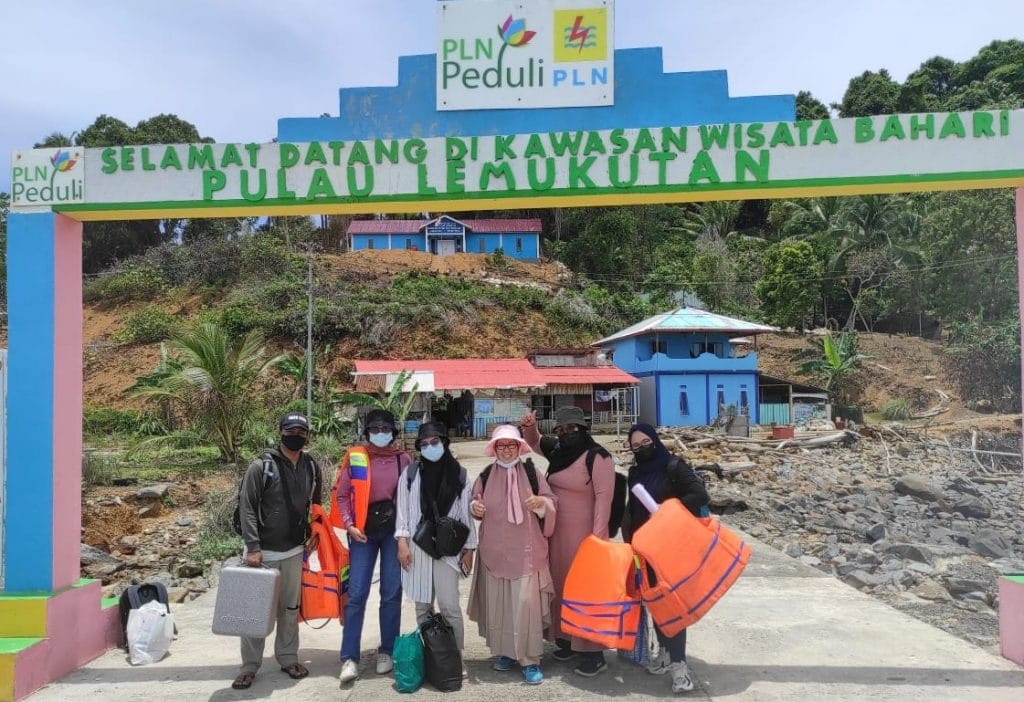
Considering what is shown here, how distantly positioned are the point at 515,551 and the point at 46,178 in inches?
145

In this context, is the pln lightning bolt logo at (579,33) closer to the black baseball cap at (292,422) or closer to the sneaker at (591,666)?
the black baseball cap at (292,422)

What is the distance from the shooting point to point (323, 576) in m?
4.35

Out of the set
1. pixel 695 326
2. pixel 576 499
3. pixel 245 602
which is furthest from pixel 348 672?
pixel 695 326

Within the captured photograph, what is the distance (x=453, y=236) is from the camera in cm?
4428

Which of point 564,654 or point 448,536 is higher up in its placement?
point 448,536

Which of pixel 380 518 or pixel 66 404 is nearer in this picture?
pixel 380 518

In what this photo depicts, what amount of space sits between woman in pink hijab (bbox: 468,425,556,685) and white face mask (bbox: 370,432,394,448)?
0.63 metres

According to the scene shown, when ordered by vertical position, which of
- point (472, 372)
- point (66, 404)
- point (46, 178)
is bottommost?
point (66, 404)

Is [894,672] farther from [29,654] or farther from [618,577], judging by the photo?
[29,654]

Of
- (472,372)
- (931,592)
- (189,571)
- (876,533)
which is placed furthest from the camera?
(472,372)

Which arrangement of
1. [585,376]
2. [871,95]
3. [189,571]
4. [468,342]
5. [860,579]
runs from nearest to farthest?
[860,579] → [189,571] → [585,376] → [468,342] → [871,95]

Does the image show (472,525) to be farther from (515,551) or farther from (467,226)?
(467,226)

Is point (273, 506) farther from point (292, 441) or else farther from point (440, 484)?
point (440, 484)

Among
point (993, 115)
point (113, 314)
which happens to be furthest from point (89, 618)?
point (113, 314)
